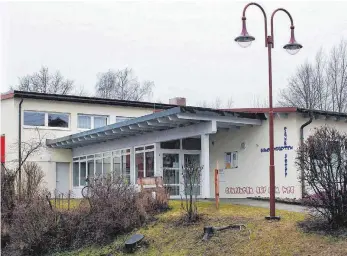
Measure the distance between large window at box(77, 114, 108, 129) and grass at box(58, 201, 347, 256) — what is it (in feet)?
49.1

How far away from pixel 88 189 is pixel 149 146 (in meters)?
6.83

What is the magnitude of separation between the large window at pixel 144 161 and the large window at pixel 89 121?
722 cm

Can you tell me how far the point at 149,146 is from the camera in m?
22.0

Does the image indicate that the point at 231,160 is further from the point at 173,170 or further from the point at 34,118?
the point at 34,118

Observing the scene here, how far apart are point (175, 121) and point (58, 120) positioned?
471 inches

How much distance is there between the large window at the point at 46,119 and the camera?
27.8 m

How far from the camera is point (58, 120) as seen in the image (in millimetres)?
28844

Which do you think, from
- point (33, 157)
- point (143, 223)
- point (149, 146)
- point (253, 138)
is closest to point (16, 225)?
point (143, 223)

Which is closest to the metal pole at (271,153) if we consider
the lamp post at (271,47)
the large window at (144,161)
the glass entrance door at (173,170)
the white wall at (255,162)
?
the lamp post at (271,47)

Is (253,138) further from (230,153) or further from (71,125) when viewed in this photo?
(71,125)

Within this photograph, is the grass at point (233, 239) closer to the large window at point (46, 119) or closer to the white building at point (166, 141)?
the white building at point (166, 141)

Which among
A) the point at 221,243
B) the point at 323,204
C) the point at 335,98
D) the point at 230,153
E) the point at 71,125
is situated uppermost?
the point at 335,98

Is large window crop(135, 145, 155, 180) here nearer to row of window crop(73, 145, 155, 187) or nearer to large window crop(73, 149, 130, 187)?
row of window crop(73, 145, 155, 187)

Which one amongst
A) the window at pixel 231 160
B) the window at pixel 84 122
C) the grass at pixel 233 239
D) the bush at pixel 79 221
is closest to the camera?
the grass at pixel 233 239
